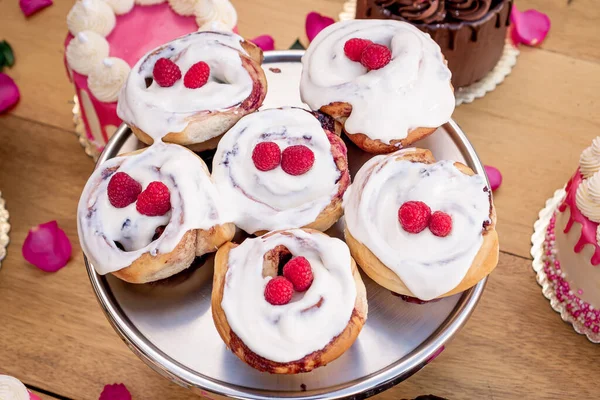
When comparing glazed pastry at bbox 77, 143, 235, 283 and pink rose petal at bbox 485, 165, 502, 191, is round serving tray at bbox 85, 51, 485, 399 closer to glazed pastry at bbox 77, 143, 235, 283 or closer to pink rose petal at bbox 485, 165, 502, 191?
glazed pastry at bbox 77, 143, 235, 283

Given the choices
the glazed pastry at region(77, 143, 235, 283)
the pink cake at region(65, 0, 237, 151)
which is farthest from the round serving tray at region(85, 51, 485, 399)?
A: the pink cake at region(65, 0, 237, 151)

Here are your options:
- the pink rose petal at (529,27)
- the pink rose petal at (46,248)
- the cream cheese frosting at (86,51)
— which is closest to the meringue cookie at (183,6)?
the cream cheese frosting at (86,51)

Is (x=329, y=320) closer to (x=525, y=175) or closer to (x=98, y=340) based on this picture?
(x=98, y=340)

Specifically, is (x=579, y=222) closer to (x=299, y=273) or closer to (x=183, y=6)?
(x=299, y=273)

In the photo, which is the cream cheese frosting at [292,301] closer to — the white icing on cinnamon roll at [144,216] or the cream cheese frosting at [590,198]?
the white icing on cinnamon roll at [144,216]

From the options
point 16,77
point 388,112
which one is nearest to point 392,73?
point 388,112
